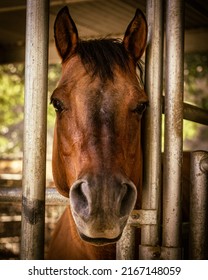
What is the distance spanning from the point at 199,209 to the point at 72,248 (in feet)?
3.10

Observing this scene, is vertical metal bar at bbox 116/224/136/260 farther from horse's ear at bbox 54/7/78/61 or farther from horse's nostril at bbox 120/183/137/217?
horse's ear at bbox 54/7/78/61

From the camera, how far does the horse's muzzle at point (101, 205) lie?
162 cm

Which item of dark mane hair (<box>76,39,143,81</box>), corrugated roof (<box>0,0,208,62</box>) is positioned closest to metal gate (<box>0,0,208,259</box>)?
dark mane hair (<box>76,39,143,81</box>)

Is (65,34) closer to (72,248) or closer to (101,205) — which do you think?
(101,205)

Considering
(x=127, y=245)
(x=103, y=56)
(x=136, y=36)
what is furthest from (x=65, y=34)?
(x=127, y=245)

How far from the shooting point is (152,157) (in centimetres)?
200

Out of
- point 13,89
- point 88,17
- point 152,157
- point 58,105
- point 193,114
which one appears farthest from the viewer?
point 13,89

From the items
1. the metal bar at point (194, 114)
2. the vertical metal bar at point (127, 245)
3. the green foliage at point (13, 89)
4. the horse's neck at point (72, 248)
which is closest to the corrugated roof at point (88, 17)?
the metal bar at point (194, 114)

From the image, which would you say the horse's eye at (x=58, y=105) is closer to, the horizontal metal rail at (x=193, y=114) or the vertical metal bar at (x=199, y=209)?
the horizontal metal rail at (x=193, y=114)

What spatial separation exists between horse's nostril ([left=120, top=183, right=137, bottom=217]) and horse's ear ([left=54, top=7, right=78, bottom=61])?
0.88 m

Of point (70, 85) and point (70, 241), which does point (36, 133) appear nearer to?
point (70, 85)

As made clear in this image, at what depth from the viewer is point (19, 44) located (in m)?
5.07

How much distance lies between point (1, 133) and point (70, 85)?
9.61m
